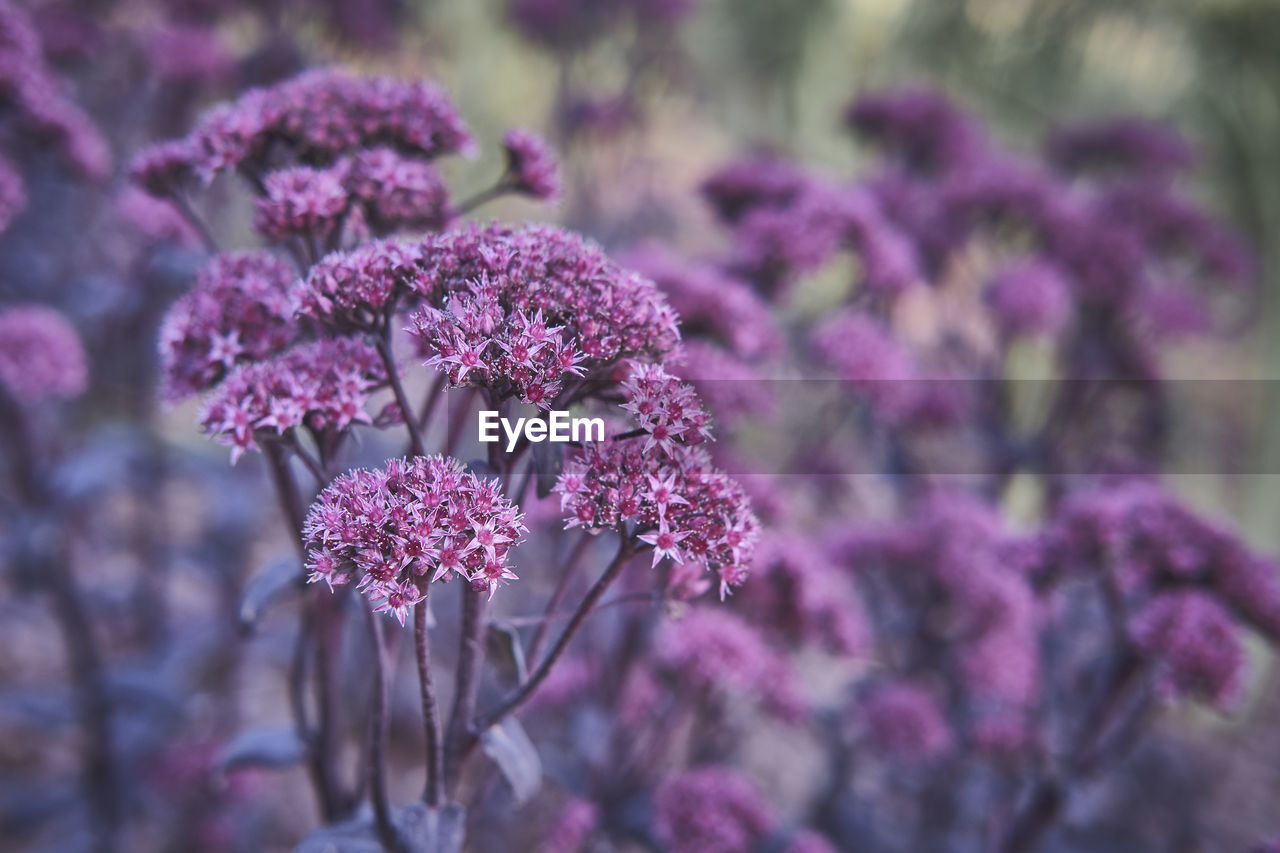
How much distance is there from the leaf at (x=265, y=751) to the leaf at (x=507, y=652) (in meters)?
0.40

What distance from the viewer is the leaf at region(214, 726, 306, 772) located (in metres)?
1.22

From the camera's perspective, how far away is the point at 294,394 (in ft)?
3.02

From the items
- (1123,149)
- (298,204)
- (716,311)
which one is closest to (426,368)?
(298,204)

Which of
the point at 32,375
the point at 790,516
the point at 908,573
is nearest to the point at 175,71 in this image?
the point at 32,375

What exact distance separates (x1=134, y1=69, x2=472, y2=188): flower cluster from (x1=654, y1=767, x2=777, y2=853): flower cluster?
121cm

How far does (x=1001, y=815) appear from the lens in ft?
6.88

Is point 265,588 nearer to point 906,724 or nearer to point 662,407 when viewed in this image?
point 662,407

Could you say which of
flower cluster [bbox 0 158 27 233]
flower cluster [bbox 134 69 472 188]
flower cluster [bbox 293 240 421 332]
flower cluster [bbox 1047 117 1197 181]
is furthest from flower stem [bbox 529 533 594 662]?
flower cluster [bbox 1047 117 1197 181]

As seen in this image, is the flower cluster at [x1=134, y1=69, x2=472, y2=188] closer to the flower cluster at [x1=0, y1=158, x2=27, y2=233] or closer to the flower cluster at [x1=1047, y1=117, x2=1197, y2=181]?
the flower cluster at [x1=0, y1=158, x2=27, y2=233]

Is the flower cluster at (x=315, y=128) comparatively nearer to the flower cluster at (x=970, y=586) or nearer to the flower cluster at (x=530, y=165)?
the flower cluster at (x=530, y=165)

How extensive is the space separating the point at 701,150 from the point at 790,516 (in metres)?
5.24

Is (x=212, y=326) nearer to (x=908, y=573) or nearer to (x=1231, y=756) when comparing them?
(x=908, y=573)

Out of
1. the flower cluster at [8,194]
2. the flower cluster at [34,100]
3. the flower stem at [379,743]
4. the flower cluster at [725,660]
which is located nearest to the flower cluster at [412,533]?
the flower stem at [379,743]

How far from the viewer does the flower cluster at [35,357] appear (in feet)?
5.48
